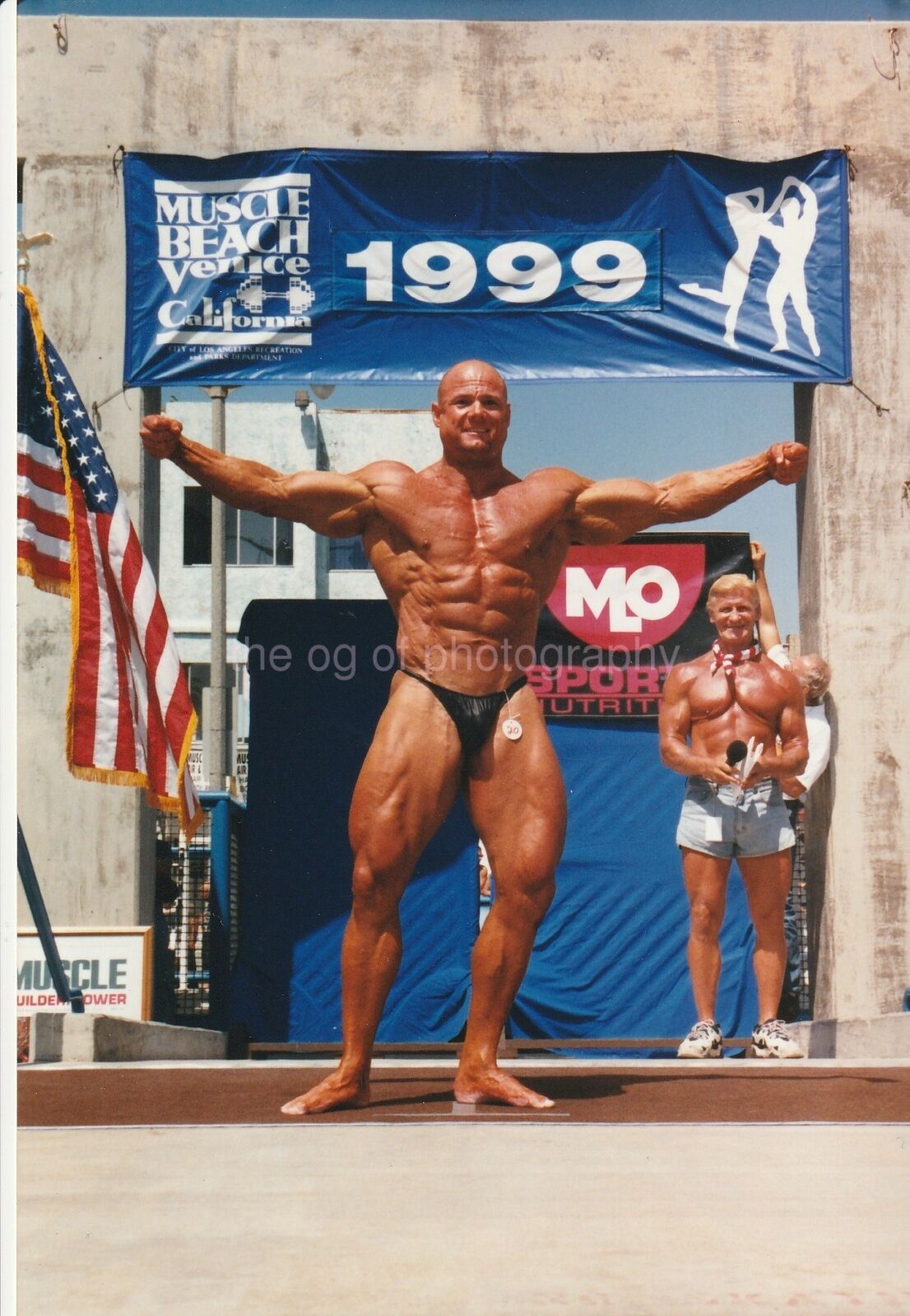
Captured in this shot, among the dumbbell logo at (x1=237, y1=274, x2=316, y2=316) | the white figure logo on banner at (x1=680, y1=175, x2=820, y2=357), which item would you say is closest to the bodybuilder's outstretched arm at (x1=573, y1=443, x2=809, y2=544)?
the white figure logo on banner at (x1=680, y1=175, x2=820, y2=357)

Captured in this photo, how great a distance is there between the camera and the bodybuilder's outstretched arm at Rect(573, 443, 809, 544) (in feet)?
14.6

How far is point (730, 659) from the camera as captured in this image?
23.9 ft

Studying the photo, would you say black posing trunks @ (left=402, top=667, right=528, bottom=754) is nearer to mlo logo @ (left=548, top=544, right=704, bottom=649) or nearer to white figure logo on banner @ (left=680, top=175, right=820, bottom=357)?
white figure logo on banner @ (left=680, top=175, right=820, bottom=357)

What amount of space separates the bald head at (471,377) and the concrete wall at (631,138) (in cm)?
393

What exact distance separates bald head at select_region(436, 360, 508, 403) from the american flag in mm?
2748

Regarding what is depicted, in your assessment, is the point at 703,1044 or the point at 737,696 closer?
the point at 703,1044

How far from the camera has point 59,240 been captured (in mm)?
8352

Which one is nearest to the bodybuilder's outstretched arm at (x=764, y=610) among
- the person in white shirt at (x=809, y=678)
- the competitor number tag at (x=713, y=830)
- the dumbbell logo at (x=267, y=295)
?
the person in white shirt at (x=809, y=678)

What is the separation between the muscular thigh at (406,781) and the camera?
13.9 feet

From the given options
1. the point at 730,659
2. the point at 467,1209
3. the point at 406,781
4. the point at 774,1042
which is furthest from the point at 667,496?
the point at 774,1042

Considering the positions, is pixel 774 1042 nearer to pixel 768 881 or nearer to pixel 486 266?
pixel 768 881

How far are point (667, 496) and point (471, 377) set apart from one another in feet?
2.07

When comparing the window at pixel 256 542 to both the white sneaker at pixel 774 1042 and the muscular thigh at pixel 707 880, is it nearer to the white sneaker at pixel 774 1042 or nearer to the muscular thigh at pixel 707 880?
the muscular thigh at pixel 707 880

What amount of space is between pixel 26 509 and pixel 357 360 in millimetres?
2122
